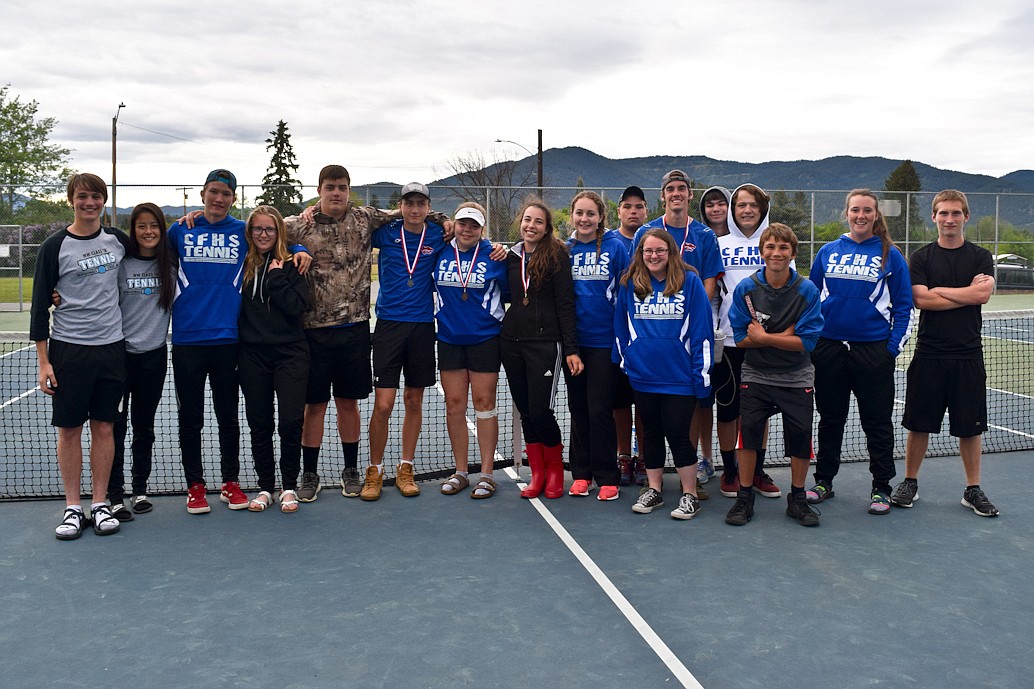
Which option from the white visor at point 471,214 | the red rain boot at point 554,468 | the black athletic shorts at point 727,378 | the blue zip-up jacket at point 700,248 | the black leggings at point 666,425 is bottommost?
the red rain boot at point 554,468

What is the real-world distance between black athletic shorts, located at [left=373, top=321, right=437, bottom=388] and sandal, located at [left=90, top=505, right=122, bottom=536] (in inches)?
66.5

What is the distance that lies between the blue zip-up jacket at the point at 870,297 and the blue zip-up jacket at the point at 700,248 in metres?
0.70

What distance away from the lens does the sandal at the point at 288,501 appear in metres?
5.23

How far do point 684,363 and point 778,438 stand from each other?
2.73 m

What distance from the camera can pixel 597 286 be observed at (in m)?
5.40

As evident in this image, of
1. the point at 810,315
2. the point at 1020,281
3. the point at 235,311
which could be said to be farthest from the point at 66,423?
the point at 1020,281

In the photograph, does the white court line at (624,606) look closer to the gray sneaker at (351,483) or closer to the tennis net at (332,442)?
the gray sneaker at (351,483)

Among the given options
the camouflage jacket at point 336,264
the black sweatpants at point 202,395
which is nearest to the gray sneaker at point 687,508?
the camouflage jacket at point 336,264

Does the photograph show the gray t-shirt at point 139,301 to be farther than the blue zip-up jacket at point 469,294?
No

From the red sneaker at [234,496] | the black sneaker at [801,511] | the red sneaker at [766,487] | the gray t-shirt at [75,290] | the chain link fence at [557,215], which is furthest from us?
the chain link fence at [557,215]

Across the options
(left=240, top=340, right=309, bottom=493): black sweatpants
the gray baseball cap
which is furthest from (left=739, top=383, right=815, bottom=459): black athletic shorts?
(left=240, top=340, right=309, bottom=493): black sweatpants

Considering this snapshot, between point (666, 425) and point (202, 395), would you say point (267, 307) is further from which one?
point (666, 425)

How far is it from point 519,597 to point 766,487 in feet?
7.58

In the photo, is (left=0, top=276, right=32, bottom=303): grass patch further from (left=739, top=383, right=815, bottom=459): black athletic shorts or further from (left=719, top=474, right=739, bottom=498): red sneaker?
(left=739, top=383, right=815, bottom=459): black athletic shorts
